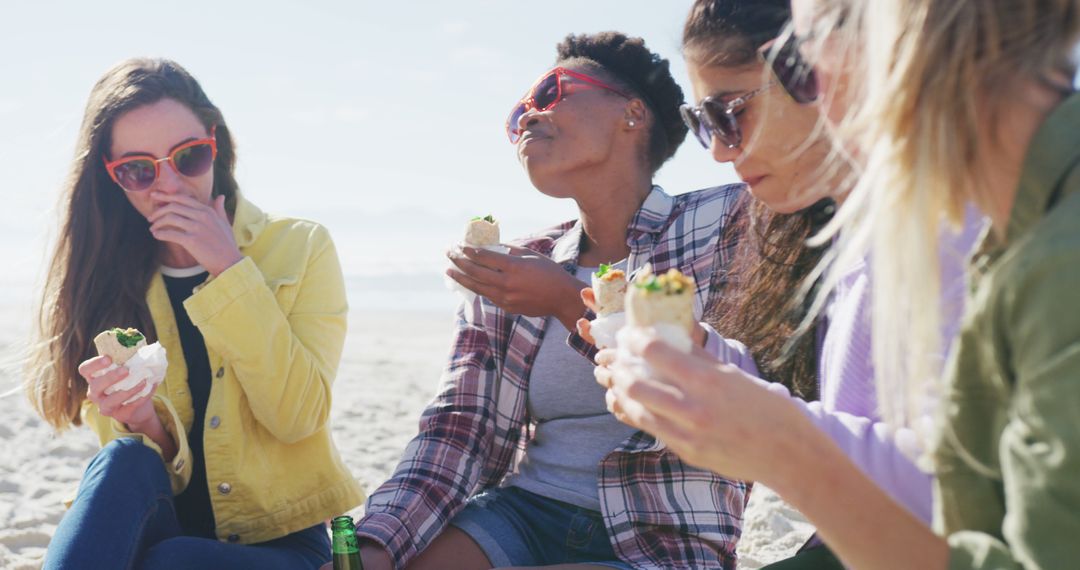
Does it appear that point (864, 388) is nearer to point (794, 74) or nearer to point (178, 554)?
point (794, 74)

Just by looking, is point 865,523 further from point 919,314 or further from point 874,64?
point 874,64

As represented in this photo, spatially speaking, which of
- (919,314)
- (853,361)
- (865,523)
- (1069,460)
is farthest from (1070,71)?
(853,361)

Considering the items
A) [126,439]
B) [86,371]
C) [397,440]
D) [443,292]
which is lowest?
[443,292]

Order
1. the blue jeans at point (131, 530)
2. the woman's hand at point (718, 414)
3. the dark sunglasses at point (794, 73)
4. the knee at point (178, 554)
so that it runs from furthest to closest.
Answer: the knee at point (178, 554)
the blue jeans at point (131, 530)
the dark sunglasses at point (794, 73)
the woman's hand at point (718, 414)

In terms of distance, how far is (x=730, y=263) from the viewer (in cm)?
349

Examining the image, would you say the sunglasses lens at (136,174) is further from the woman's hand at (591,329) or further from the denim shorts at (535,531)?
Result: the woman's hand at (591,329)

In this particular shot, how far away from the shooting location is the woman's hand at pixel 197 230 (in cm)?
383

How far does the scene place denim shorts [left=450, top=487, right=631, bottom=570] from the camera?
3357mm

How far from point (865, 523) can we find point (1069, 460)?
0.38 m

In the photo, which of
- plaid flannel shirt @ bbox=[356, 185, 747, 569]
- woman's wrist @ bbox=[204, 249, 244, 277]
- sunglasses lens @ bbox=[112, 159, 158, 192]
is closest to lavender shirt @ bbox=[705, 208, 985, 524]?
plaid flannel shirt @ bbox=[356, 185, 747, 569]

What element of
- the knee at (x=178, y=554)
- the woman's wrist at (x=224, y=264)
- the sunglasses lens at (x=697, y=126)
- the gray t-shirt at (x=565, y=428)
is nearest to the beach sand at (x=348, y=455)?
the knee at (x=178, y=554)

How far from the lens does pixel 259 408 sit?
3748 millimetres

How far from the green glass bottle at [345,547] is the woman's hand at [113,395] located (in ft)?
3.03

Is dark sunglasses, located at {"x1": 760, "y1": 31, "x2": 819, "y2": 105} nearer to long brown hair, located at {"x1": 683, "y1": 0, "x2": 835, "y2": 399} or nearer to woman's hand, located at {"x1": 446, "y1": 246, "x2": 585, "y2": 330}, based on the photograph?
Result: long brown hair, located at {"x1": 683, "y1": 0, "x2": 835, "y2": 399}
